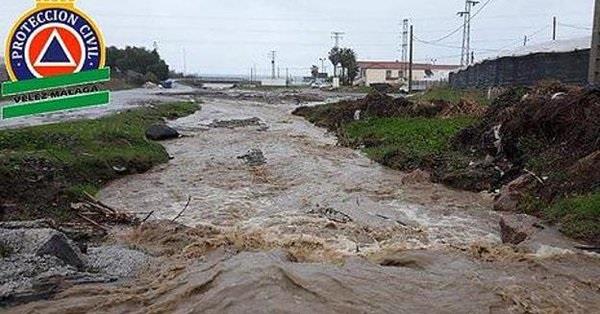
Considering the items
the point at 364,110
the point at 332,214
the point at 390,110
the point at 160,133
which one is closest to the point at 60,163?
the point at 332,214

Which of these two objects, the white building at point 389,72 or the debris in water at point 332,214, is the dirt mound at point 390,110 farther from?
the white building at point 389,72

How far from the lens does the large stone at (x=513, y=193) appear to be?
1184cm

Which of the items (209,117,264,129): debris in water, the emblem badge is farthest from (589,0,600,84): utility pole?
(209,117,264,129): debris in water

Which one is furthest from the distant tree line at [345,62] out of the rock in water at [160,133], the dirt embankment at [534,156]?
the dirt embankment at [534,156]

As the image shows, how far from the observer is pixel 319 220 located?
1102 cm

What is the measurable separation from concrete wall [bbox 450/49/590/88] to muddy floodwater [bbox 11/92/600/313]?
9863 mm

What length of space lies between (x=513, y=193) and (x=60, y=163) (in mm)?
10430

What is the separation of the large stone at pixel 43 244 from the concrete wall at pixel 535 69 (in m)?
19.3

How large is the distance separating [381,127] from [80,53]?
17265mm

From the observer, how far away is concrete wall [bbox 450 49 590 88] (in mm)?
21312

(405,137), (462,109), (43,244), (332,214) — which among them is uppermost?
(462,109)

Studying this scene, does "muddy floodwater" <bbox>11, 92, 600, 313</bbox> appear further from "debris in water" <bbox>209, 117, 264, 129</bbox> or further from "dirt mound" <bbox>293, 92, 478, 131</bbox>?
"debris in water" <bbox>209, 117, 264, 129</bbox>

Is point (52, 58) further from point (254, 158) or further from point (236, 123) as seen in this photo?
point (236, 123)

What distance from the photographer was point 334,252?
29.3 feet
